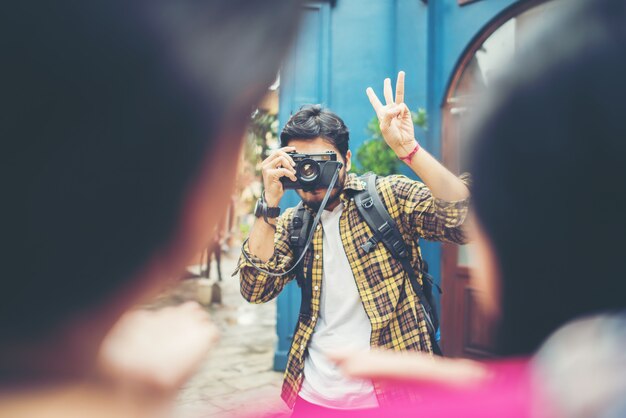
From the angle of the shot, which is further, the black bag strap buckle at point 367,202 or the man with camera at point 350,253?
the black bag strap buckle at point 367,202

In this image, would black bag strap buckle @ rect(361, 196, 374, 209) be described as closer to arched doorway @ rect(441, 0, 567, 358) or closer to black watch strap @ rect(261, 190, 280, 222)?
black watch strap @ rect(261, 190, 280, 222)

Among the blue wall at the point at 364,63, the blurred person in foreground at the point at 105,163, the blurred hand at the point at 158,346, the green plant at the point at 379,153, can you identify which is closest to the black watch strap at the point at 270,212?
the blurred hand at the point at 158,346

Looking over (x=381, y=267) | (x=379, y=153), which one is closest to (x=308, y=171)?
(x=381, y=267)

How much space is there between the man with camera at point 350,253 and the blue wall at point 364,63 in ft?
8.09

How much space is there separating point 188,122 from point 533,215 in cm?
40

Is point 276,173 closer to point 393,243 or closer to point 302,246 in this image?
point 302,246

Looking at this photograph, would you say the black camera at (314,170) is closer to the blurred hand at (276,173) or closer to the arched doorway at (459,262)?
the blurred hand at (276,173)

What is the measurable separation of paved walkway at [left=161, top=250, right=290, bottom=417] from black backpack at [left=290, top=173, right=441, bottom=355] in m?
0.91

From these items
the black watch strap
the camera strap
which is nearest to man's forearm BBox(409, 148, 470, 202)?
the camera strap

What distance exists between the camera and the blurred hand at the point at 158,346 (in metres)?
0.57

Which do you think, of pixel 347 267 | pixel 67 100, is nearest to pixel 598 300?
pixel 67 100

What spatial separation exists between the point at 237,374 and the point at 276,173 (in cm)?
331

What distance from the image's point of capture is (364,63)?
4.51 meters

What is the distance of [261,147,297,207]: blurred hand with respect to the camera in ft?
6.18
